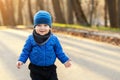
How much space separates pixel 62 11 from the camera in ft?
131

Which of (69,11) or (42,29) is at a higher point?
(42,29)

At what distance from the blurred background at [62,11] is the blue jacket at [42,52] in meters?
21.0

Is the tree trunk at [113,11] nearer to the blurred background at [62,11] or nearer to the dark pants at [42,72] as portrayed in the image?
the blurred background at [62,11]

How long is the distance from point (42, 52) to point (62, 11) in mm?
34248

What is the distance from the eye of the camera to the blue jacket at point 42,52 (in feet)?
18.9

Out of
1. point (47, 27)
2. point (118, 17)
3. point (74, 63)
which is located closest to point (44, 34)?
point (47, 27)

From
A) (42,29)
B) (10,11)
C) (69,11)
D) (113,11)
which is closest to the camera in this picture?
(42,29)

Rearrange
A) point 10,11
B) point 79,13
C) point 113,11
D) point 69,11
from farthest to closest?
point 10,11 < point 79,13 < point 69,11 < point 113,11

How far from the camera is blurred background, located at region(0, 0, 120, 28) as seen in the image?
31.4 meters

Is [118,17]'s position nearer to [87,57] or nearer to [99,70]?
[87,57]

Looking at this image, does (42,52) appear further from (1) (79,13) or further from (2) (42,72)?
(1) (79,13)

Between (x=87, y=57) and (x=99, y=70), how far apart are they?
2185mm

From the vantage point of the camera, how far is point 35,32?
5867mm

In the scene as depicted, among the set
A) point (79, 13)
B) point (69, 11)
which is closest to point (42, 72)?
point (69, 11)
